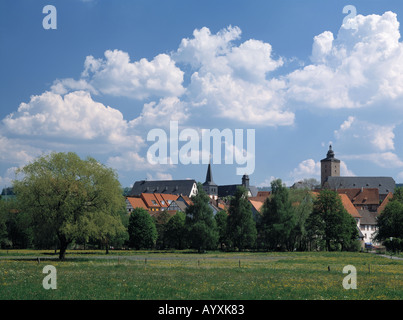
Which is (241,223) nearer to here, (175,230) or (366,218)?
(175,230)

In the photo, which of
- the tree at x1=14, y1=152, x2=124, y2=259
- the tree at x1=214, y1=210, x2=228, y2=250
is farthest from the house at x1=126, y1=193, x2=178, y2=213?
the tree at x1=14, y1=152, x2=124, y2=259

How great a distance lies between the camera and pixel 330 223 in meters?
84.0

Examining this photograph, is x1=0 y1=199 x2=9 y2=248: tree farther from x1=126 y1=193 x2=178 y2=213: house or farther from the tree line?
x1=126 y1=193 x2=178 y2=213: house

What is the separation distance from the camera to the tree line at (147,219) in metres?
54.1

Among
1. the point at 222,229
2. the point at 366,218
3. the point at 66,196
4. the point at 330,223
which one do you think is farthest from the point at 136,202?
the point at 66,196

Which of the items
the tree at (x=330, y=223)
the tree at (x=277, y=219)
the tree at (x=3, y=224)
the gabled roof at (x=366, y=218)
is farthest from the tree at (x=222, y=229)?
the gabled roof at (x=366, y=218)

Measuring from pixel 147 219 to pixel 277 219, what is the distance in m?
27.7

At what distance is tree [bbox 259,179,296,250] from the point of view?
8306 centimetres

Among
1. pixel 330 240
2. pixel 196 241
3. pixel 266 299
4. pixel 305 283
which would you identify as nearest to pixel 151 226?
pixel 196 241

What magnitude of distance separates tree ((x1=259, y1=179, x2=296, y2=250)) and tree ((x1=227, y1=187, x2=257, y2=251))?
2.44 m

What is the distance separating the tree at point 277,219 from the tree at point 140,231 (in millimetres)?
23449
